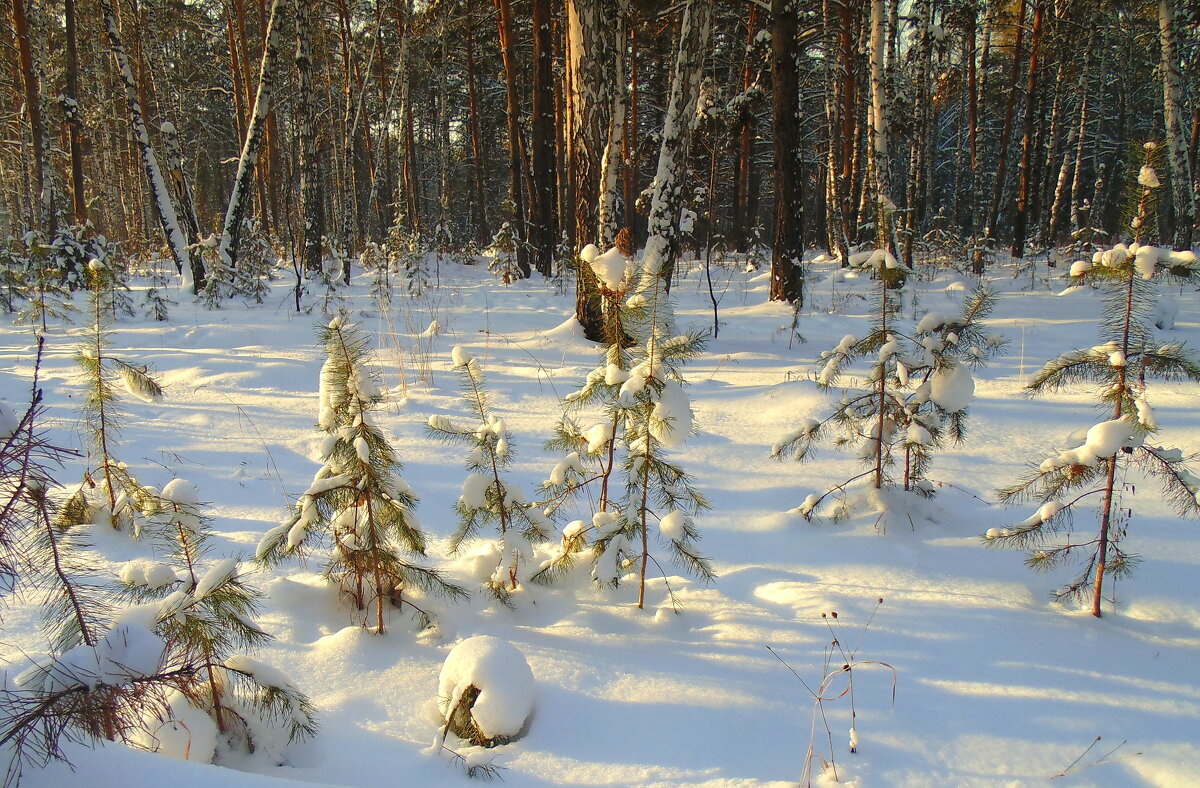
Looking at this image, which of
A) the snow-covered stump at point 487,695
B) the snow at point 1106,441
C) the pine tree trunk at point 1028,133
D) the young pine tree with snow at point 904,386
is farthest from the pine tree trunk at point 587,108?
the pine tree trunk at point 1028,133

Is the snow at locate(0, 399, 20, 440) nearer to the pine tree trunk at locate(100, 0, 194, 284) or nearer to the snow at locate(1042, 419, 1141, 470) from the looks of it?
the snow at locate(1042, 419, 1141, 470)

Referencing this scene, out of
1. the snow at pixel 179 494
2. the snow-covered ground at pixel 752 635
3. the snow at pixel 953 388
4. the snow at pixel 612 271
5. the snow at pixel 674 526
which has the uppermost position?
the snow at pixel 612 271

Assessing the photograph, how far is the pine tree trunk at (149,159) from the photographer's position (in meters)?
8.82

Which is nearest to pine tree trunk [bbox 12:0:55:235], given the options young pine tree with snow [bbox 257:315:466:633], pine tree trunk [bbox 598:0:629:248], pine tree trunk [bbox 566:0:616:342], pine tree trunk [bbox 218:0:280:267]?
pine tree trunk [bbox 218:0:280:267]

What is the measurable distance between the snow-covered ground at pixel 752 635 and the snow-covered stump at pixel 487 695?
8 centimetres

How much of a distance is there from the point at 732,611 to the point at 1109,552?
1754 mm

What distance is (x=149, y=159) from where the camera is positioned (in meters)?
9.37

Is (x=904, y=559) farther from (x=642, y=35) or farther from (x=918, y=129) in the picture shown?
(x=642, y=35)

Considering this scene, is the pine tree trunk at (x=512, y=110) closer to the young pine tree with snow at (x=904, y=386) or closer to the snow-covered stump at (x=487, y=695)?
the young pine tree with snow at (x=904, y=386)

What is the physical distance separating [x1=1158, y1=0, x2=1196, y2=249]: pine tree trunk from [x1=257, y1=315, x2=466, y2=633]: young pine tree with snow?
41.1 feet

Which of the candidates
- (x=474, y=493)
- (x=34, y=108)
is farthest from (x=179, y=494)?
(x=34, y=108)

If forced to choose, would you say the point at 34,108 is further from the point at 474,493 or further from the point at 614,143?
the point at 474,493

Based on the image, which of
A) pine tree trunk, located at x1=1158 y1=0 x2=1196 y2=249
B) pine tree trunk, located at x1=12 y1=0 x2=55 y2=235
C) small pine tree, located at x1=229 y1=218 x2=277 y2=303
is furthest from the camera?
pine tree trunk, located at x1=12 y1=0 x2=55 y2=235

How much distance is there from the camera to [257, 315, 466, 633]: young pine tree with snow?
2529mm
